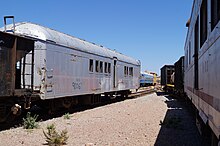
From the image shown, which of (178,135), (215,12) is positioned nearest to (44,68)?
(178,135)

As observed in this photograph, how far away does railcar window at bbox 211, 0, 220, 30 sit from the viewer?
3508 millimetres

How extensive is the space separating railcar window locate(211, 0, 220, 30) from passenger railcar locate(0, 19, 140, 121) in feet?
20.3

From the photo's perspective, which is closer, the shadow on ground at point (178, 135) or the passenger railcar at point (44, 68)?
the shadow on ground at point (178, 135)

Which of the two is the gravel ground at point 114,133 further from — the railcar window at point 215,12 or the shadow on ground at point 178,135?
the railcar window at point 215,12

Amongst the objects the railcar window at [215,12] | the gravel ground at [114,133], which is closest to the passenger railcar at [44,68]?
the gravel ground at [114,133]

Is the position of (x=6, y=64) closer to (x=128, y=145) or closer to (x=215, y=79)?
(x=128, y=145)

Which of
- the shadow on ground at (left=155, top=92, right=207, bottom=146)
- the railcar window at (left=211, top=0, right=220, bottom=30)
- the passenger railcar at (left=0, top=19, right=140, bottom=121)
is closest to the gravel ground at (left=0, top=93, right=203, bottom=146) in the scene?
the shadow on ground at (left=155, top=92, right=207, bottom=146)

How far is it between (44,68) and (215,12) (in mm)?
7576

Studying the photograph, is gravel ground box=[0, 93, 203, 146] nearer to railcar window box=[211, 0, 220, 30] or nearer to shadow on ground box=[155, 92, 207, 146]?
shadow on ground box=[155, 92, 207, 146]

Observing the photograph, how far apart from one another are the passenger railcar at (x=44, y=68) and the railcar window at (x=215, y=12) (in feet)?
20.3

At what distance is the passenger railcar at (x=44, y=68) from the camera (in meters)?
8.61

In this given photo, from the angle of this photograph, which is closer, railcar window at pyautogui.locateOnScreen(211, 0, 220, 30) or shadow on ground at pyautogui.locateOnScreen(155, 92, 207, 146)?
railcar window at pyautogui.locateOnScreen(211, 0, 220, 30)

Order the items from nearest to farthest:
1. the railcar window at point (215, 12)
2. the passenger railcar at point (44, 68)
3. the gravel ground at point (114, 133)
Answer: the railcar window at point (215, 12) < the gravel ground at point (114, 133) < the passenger railcar at point (44, 68)

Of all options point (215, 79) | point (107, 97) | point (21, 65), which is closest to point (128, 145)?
point (215, 79)
